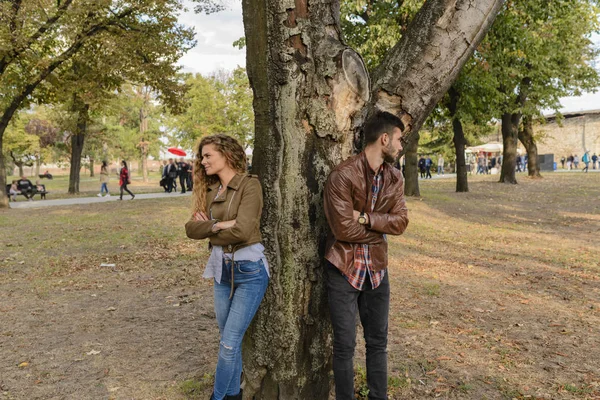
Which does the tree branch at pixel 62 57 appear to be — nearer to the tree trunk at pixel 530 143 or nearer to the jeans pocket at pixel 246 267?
the jeans pocket at pixel 246 267

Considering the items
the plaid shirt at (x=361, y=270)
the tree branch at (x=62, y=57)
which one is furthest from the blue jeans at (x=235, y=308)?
the tree branch at (x=62, y=57)

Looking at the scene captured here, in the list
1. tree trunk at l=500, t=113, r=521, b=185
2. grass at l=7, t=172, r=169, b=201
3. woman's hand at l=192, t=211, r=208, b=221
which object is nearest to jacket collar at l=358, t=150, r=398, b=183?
woman's hand at l=192, t=211, r=208, b=221

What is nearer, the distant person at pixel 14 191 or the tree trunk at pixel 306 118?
the tree trunk at pixel 306 118

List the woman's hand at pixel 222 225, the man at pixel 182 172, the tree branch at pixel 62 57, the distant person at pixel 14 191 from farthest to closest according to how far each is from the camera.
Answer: the man at pixel 182 172 < the distant person at pixel 14 191 < the tree branch at pixel 62 57 < the woman's hand at pixel 222 225

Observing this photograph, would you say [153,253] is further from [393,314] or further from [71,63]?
[71,63]

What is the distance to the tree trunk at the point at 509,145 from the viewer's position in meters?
28.0

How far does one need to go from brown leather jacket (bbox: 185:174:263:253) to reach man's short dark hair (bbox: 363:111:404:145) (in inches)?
29.9

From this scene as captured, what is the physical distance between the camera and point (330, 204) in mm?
3127

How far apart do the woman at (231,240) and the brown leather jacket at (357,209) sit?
1.53 ft

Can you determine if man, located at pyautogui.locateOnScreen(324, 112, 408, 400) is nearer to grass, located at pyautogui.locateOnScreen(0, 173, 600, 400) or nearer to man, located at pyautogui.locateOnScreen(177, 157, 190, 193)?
grass, located at pyautogui.locateOnScreen(0, 173, 600, 400)

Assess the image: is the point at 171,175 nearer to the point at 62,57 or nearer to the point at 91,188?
the point at 62,57

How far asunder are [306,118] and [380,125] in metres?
0.48

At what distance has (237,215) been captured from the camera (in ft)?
10.6

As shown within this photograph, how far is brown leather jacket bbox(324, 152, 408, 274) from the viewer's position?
3104 mm
